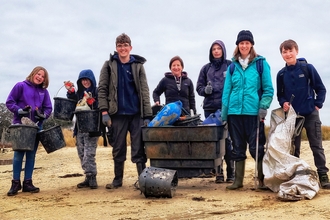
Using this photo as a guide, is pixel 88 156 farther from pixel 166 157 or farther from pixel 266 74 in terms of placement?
pixel 266 74

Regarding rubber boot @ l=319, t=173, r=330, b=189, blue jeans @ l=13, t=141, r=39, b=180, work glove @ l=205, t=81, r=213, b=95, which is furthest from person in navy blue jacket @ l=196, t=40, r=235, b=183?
blue jeans @ l=13, t=141, r=39, b=180

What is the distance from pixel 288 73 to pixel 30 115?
141 inches

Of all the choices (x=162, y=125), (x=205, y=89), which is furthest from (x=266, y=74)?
(x=162, y=125)

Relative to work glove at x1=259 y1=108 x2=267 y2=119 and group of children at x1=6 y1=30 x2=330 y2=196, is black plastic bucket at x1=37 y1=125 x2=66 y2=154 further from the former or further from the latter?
work glove at x1=259 y1=108 x2=267 y2=119

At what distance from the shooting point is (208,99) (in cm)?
657

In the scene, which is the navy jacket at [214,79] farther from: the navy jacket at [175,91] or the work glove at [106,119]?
the work glove at [106,119]

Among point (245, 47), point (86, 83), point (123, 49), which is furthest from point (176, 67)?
point (245, 47)

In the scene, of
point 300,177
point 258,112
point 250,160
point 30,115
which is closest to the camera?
point 300,177

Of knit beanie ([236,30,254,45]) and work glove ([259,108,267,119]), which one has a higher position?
knit beanie ([236,30,254,45])

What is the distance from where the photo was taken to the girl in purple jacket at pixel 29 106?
19.7ft

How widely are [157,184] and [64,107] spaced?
211 cm

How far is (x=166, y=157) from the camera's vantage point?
590 centimetres

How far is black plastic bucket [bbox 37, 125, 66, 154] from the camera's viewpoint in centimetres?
610

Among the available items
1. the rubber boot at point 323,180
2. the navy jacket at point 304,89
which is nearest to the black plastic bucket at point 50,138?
the navy jacket at point 304,89
